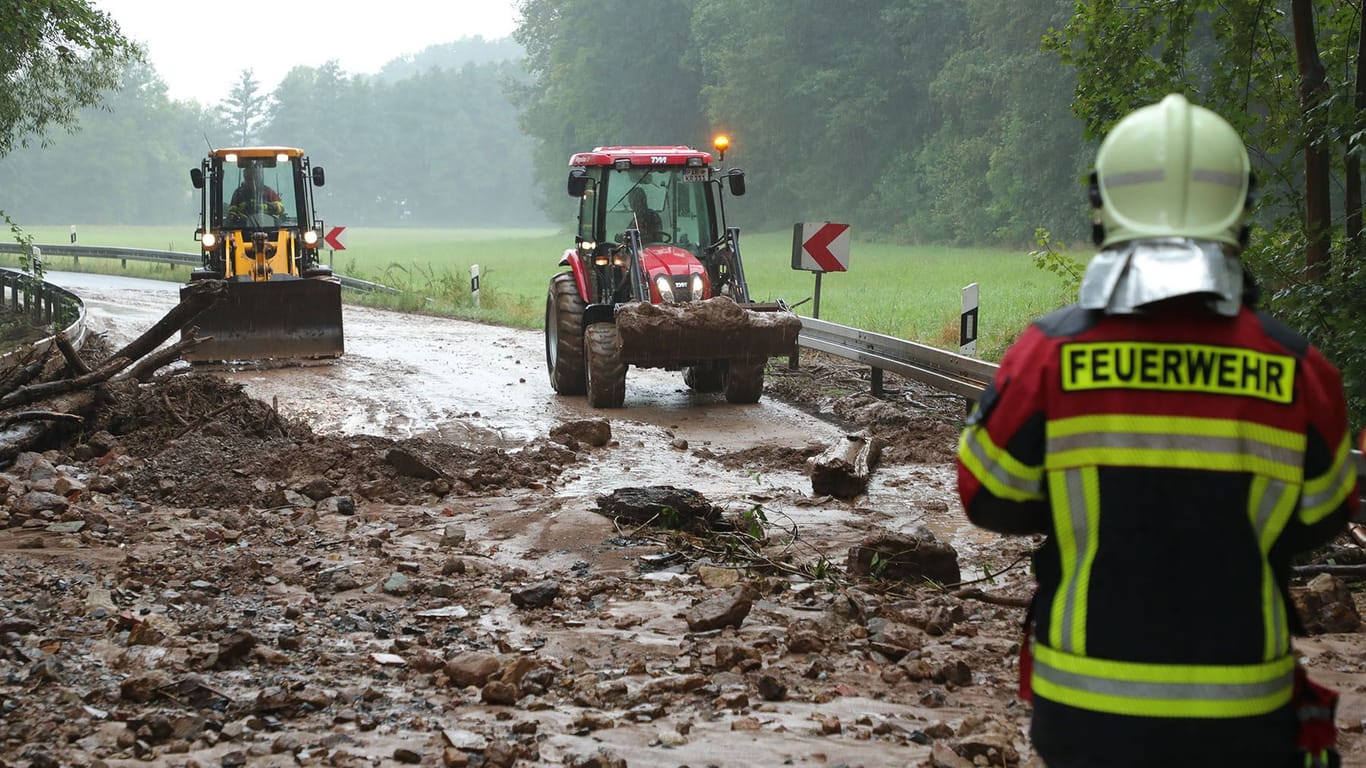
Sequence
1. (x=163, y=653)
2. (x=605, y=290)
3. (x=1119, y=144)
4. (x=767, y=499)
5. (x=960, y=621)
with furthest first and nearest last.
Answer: (x=605, y=290) → (x=767, y=499) → (x=960, y=621) → (x=163, y=653) → (x=1119, y=144)

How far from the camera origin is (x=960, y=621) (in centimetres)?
594

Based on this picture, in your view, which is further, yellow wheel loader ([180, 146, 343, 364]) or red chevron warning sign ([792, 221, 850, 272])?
yellow wheel loader ([180, 146, 343, 364])

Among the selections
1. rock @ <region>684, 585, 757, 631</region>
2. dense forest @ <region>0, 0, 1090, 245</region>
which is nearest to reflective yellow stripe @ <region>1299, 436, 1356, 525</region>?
rock @ <region>684, 585, 757, 631</region>

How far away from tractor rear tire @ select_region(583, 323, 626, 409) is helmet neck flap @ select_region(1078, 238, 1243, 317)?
11.1m

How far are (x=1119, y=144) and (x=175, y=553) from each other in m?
6.23

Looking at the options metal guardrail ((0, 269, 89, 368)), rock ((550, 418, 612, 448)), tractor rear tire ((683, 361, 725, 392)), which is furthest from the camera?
metal guardrail ((0, 269, 89, 368))

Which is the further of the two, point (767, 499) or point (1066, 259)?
point (1066, 259)

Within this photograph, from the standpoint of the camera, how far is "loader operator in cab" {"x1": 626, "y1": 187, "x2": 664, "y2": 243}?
14.4 meters

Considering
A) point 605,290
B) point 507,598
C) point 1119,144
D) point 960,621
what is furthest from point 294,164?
point 1119,144

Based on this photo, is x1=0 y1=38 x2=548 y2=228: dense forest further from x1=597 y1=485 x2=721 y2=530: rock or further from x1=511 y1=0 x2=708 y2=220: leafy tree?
x1=597 y1=485 x2=721 y2=530: rock

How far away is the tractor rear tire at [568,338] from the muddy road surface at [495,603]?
2478mm

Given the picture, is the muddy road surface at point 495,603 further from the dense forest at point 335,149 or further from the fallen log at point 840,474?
the dense forest at point 335,149

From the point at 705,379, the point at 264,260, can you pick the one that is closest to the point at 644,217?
the point at 705,379

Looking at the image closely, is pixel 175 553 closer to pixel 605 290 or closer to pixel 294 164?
pixel 605 290
